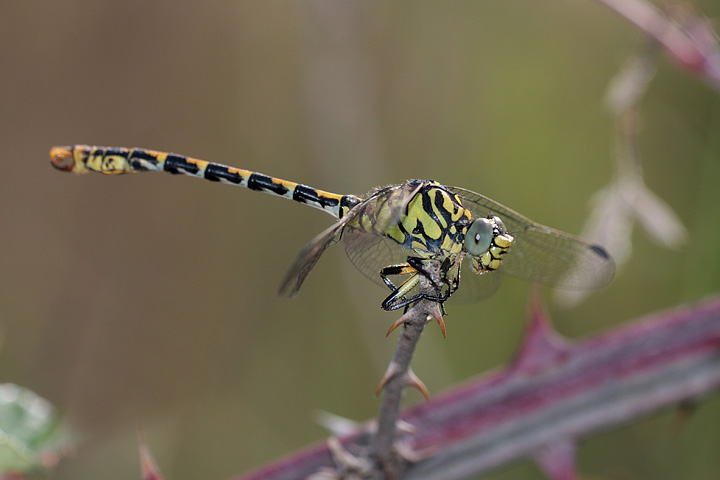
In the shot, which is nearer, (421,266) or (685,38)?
(421,266)

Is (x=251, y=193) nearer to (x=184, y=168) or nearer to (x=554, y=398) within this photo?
(x=184, y=168)


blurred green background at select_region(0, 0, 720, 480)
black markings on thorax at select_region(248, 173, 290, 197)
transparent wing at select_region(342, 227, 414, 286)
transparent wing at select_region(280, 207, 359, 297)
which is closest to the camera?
transparent wing at select_region(280, 207, 359, 297)

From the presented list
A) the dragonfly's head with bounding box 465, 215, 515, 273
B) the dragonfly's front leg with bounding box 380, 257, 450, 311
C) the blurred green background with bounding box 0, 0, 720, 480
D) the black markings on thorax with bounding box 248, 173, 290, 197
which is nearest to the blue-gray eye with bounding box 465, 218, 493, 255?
the dragonfly's head with bounding box 465, 215, 515, 273

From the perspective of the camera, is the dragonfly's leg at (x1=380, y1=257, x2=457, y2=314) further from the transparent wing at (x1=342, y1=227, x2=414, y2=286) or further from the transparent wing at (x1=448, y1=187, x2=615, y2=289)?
the transparent wing at (x1=448, y1=187, x2=615, y2=289)

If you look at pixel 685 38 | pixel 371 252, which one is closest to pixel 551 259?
pixel 371 252

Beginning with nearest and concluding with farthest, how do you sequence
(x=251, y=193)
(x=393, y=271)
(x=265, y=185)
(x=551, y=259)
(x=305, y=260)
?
1. (x=305, y=260)
2. (x=393, y=271)
3. (x=551, y=259)
4. (x=265, y=185)
5. (x=251, y=193)

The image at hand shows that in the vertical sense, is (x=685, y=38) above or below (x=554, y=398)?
above
